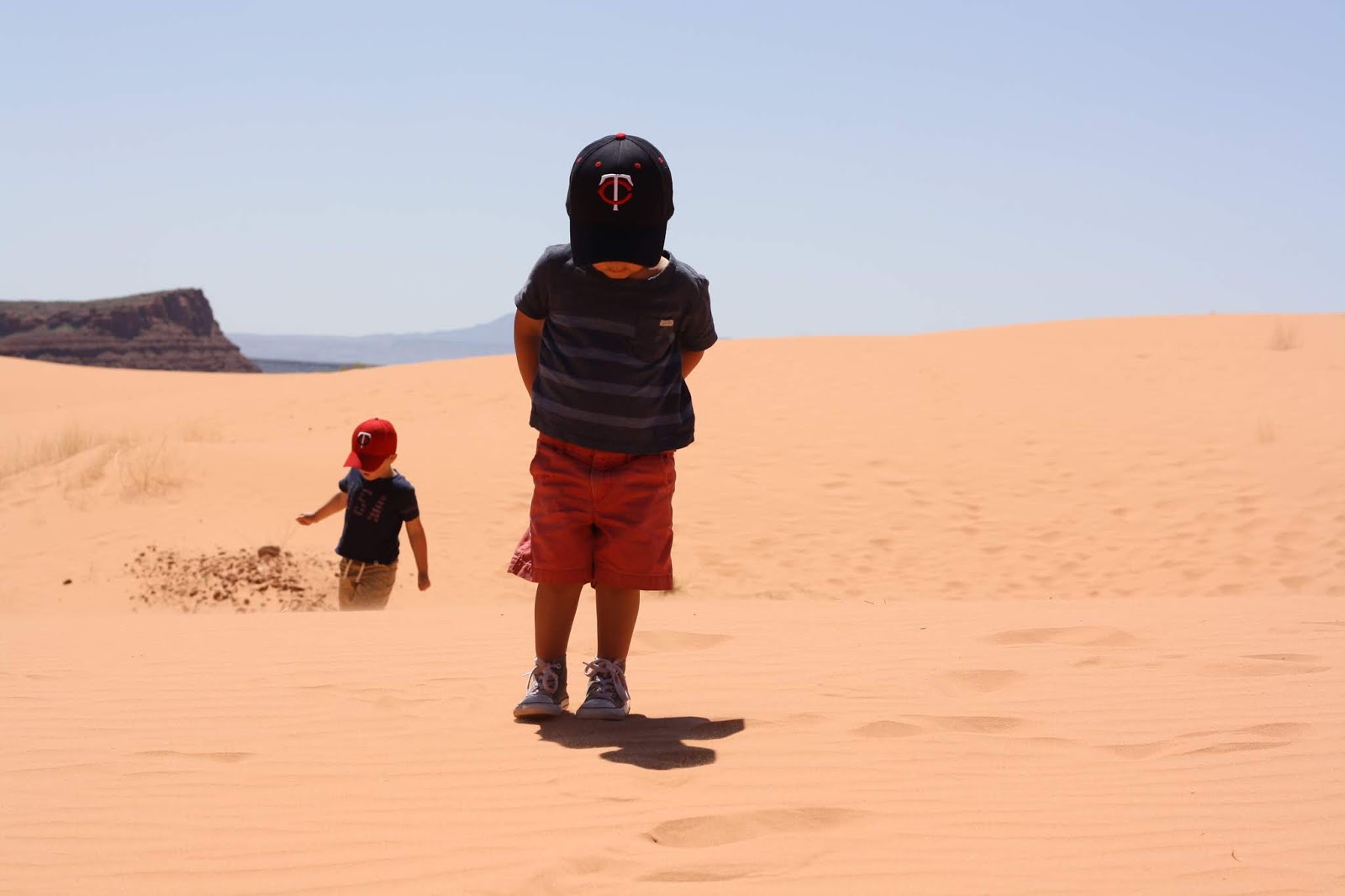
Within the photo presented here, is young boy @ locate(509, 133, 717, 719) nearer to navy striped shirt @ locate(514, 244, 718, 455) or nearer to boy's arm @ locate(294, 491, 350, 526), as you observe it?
navy striped shirt @ locate(514, 244, 718, 455)

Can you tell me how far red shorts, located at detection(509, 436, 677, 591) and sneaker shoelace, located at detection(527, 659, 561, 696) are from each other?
33 centimetres

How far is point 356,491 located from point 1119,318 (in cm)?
2145

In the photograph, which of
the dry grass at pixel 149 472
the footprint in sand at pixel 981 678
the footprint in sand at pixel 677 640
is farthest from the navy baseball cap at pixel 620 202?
the dry grass at pixel 149 472

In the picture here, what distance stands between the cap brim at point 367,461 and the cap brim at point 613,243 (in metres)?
3.01

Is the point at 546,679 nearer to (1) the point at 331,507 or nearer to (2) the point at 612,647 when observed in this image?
(2) the point at 612,647

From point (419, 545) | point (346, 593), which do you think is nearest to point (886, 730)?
point (419, 545)

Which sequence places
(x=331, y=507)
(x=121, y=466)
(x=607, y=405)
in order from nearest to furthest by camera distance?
(x=607, y=405) → (x=331, y=507) → (x=121, y=466)

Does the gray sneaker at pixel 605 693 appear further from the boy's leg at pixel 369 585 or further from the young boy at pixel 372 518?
the boy's leg at pixel 369 585

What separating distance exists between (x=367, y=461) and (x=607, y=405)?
293 centimetres

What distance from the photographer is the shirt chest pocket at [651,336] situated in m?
4.14

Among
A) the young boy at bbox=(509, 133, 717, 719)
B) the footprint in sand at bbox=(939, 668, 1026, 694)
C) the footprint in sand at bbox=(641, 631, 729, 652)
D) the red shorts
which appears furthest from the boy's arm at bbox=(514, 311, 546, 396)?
the footprint in sand at bbox=(939, 668, 1026, 694)

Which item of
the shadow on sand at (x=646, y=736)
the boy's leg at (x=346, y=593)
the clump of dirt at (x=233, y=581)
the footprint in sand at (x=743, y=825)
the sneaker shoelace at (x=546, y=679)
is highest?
the sneaker shoelace at (x=546, y=679)

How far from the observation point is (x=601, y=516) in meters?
4.25

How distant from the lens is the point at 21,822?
3281 millimetres
